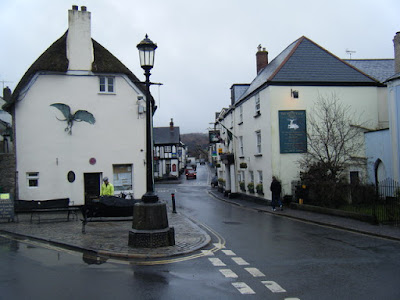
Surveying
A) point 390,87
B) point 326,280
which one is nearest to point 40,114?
point 326,280

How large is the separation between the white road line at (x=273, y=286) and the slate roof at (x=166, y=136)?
64.4 meters

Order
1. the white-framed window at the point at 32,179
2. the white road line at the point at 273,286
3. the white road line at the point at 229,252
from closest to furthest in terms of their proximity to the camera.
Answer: the white road line at the point at 273,286, the white road line at the point at 229,252, the white-framed window at the point at 32,179

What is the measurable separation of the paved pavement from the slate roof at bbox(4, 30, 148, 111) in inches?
292

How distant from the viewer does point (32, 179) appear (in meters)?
20.0

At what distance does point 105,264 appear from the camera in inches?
336

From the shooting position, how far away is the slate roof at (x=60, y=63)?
19922mm

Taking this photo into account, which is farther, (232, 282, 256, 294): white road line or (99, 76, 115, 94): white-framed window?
(99, 76, 115, 94): white-framed window

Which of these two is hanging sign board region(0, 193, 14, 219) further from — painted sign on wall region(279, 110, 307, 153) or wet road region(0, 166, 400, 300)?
painted sign on wall region(279, 110, 307, 153)

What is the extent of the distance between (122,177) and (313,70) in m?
14.4

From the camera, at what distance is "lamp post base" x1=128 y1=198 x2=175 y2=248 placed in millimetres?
9977

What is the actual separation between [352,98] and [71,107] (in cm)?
1765

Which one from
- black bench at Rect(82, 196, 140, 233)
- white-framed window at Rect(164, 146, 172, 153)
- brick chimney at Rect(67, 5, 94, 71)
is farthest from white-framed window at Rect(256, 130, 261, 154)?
white-framed window at Rect(164, 146, 172, 153)

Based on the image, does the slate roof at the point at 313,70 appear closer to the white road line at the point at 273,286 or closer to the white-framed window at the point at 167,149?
the white road line at the point at 273,286

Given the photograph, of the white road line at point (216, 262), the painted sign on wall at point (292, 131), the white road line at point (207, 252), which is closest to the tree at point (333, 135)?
the painted sign on wall at point (292, 131)
